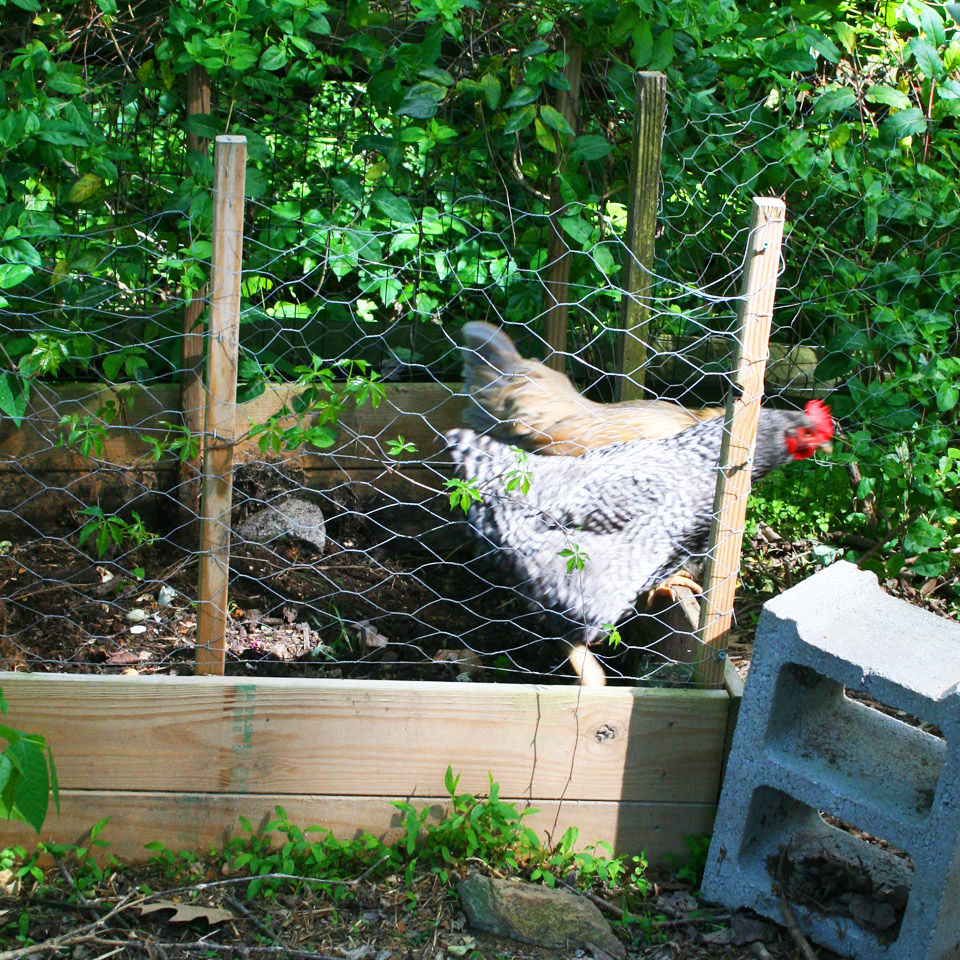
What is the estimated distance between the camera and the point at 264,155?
2.81 meters

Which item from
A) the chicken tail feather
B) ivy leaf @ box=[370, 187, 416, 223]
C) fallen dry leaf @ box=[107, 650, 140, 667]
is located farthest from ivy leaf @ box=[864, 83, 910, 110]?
fallen dry leaf @ box=[107, 650, 140, 667]

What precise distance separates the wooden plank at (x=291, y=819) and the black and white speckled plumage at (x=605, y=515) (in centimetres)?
51

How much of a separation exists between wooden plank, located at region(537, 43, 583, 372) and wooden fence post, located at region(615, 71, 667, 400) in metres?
0.20

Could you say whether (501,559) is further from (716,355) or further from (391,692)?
(716,355)

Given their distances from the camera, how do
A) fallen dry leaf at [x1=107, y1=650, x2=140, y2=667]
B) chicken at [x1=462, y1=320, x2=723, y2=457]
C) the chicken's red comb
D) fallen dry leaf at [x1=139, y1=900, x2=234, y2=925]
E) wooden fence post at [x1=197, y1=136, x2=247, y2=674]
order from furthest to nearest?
1. chicken at [x1=462, y1=320, x2=723, y2=457]
2. the chicken's red comb
3. fallen dry leaf at [x1=107, y1=650, x2=140, y2=667]
4. fallen dry leaf at [x1=139, y1=900, x2=234, y2=925]
5. wooden fence post at [x1=197, y1=136, x2=247, y2=674]

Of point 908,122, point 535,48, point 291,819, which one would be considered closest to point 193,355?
point 535,48

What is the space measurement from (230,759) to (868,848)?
5.24 feet

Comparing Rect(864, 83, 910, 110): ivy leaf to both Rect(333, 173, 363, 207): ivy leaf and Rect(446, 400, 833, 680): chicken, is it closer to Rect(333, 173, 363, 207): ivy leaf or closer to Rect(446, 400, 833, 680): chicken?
Rect(446, 400, 833, 680): chicken

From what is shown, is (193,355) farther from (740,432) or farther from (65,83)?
(740,432)

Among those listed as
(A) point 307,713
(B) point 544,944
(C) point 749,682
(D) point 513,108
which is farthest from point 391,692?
(D) point 513,108

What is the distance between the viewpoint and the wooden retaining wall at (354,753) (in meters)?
2.31

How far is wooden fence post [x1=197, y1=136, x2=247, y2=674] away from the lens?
2.04 meters

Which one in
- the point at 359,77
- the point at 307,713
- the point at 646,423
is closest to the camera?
the point at 307,713

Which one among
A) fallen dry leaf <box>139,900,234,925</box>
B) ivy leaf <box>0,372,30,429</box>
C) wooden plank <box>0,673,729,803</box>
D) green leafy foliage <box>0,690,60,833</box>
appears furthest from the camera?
ivy leaf <box>0,372,30,429</box>
